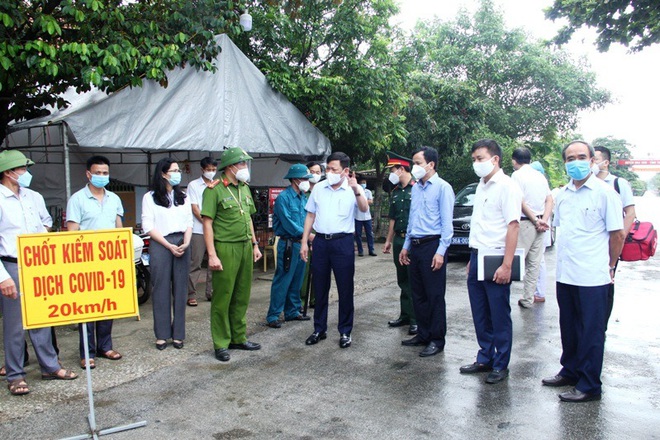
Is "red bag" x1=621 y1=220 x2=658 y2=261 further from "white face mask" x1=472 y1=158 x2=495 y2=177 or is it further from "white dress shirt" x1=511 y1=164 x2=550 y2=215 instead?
"white dress shirt" x1=511 y1=164 x2=550 y2=215

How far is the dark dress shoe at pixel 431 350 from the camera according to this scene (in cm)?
A: 507

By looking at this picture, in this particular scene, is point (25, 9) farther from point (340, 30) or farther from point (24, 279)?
point (340, 30)

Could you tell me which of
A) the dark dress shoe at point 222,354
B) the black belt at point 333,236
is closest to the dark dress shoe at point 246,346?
the dark dress shoe at point 222,354

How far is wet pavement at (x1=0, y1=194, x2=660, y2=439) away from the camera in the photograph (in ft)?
11.7

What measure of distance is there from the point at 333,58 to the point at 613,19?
7.34 meters

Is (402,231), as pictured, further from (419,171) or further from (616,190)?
(616,190)

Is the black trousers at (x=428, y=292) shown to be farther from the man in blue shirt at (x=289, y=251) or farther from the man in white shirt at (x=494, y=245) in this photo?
the man in blue shirt at (x=289, y=251)

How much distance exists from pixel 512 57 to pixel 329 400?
69.5 feet

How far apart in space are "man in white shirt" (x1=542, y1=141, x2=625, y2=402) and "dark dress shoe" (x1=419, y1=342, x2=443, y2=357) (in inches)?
51.8

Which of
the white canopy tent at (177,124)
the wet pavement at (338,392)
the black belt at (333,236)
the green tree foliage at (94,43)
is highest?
the green tree foliage at (94,43)

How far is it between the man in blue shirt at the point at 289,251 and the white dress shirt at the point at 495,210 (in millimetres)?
2381

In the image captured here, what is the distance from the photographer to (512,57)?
22078 millimetres

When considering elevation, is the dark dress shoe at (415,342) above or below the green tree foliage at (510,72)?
below

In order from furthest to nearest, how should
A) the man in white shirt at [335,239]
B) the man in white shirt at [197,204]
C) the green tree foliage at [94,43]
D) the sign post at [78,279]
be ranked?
the man in white shirt at [197,204] → the green tree foliage at [94,43] → the man in white shirt at [335,239] → the sign post at [78,279]
